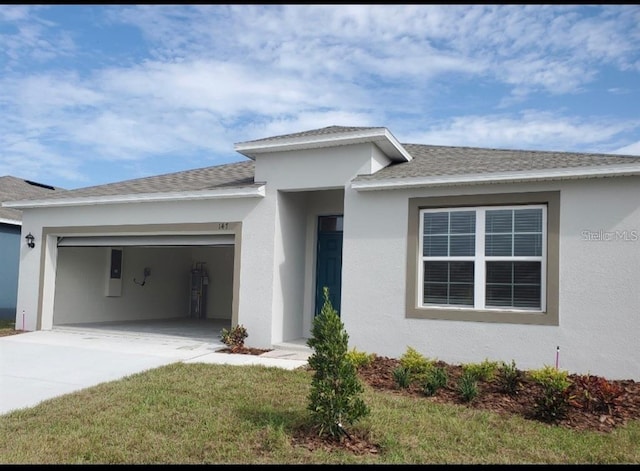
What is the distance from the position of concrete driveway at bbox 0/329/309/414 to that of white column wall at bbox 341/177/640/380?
1892mm

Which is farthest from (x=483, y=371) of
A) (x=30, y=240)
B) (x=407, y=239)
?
(x=30, y=240)

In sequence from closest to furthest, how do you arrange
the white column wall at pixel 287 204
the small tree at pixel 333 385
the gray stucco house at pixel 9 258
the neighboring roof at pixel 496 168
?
the small tree at pixel 333 385, the neighboring roof at pixel 496 168, the white column wall at pixel 287 204, the gray stucco house at pixel 9 258

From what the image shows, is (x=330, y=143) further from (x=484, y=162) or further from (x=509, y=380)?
(x=509, y=380)

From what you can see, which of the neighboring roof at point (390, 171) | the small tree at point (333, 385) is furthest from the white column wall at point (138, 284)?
the small tree at point (333, 385)

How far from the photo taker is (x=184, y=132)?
54.6 ft

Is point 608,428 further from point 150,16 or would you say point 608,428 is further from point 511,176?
point 150,16

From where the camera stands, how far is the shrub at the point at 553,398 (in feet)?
21.1

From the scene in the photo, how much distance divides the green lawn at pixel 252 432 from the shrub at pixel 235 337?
124 inches

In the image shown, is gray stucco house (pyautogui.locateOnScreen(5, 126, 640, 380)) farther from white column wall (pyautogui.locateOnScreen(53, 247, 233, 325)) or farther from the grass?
the grass

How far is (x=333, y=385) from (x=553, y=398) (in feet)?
9.33

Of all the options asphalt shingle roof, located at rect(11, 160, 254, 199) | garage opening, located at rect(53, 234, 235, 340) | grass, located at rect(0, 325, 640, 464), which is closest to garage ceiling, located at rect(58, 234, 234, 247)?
garage opening, located at rect(53, 234, 235, 340)

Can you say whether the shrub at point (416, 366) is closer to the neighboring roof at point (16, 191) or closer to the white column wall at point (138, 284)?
the white column wall at point (138, 284)

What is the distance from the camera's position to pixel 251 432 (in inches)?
229

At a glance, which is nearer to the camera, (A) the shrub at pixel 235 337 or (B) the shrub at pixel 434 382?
→ (B) the shrub at pixel 434 382
